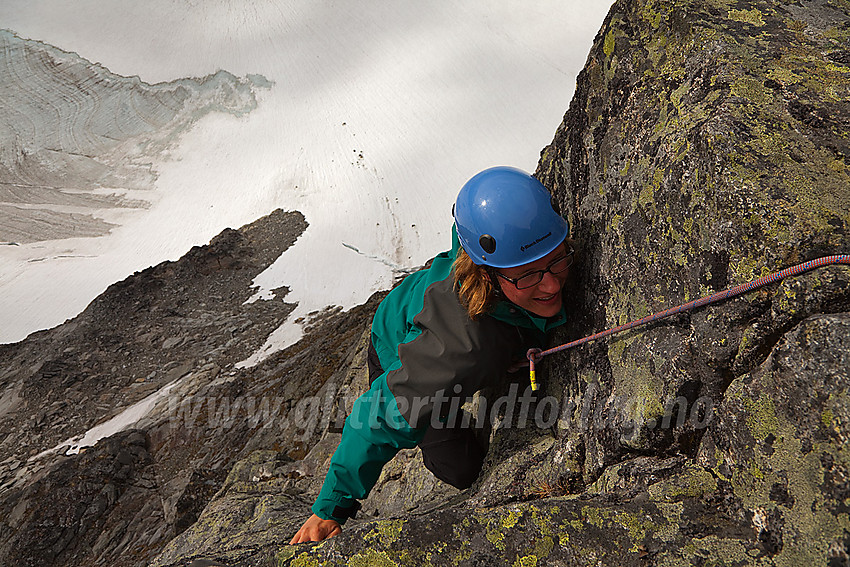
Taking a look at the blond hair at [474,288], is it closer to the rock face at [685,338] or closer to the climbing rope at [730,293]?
the climbing rope at [730,293]

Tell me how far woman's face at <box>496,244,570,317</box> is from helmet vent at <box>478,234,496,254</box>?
0.62ft

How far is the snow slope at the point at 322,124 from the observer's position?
2205cm

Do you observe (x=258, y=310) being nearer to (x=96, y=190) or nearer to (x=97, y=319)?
(x=97, y=319)

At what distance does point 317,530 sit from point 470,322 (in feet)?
7.63

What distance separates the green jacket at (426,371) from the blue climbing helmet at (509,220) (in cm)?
46

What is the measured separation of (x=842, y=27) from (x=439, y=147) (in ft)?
78.4

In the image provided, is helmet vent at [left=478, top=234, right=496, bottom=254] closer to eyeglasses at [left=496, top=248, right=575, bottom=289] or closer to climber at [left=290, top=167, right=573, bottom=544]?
climber at [left=290, top=167, right=573, bottom=544]

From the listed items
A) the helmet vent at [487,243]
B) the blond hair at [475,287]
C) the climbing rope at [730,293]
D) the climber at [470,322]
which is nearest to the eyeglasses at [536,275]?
the climber at [470,322]

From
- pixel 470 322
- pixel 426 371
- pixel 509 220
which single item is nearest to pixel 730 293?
pixel 509 220

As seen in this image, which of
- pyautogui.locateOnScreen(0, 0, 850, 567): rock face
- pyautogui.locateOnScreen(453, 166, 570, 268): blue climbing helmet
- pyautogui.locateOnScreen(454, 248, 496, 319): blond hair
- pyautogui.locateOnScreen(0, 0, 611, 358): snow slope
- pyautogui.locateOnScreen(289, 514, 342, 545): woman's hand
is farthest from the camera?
pyautogui.locateOnScreen(0, 0, 611, 358): snow slope

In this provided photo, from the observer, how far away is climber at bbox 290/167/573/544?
3.77m

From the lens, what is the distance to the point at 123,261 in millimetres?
22953

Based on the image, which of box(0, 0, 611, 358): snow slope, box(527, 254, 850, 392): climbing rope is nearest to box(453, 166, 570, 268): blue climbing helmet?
box(527, 254, 850, 392): climbing rope

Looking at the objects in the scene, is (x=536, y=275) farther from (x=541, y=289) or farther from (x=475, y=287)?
(x=475, y=287)
